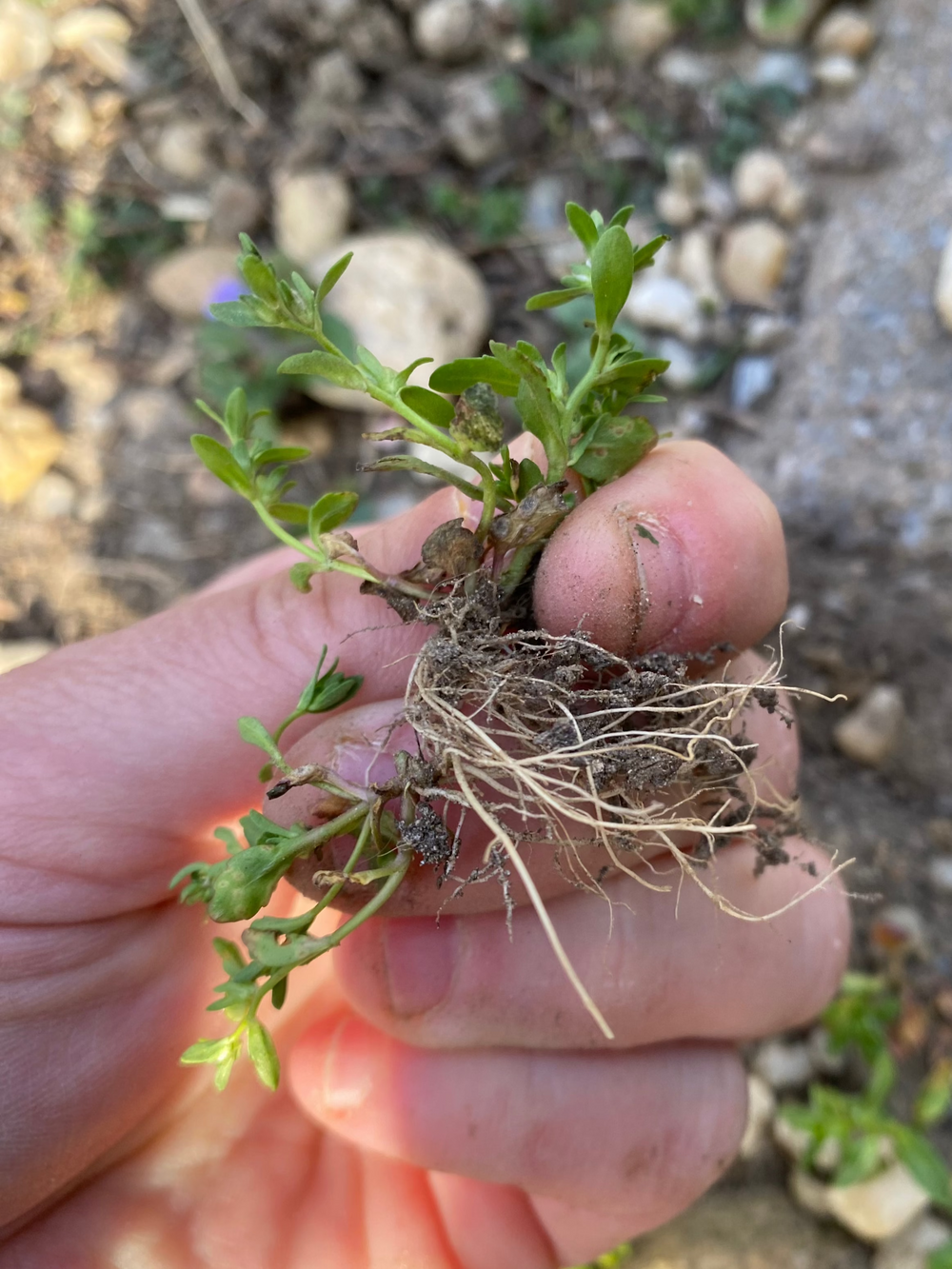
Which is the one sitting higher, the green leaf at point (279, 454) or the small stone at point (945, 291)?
the green leaf at point (279, 454)

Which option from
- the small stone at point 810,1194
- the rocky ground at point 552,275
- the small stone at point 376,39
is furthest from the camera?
the small stone at point 376,39

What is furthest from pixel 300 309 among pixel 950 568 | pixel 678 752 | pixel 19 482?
pixel 19 482

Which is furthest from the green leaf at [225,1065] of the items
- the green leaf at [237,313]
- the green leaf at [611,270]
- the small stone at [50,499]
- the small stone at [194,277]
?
the small stone at [194,277]

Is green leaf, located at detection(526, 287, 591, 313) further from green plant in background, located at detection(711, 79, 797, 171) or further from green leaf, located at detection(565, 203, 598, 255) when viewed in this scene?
green plant in background, located at detection(711, 79, 797, 171)

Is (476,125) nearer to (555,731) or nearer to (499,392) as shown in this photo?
(499,392)

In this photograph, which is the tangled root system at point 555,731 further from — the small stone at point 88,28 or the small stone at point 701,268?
the small stone at point 88,28

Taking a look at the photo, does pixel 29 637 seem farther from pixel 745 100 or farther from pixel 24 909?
pixel 745 100

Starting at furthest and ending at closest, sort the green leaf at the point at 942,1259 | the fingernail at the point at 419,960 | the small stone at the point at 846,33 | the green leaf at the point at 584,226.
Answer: the small stone at the point at 846,33 < the green leaf at the point at 942,1259 < the fingernail at the point at 419,960 < the green leaf at the point at 584,226
